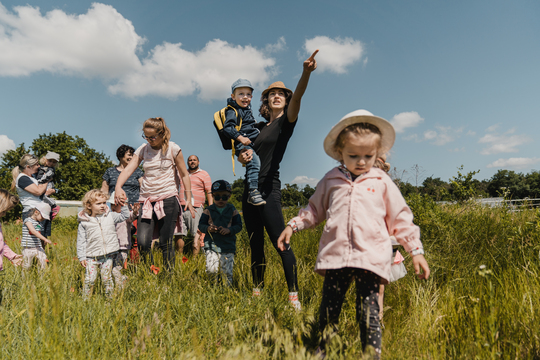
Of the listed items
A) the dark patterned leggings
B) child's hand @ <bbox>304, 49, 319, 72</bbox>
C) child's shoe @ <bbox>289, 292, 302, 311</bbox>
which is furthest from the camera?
child's shoe @ <bbox>289, 292, 302, 311</bbox>

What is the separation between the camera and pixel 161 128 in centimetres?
369

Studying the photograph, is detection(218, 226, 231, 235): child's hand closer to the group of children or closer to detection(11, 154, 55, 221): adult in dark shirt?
the group of children

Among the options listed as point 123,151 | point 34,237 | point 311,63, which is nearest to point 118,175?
point 123,151

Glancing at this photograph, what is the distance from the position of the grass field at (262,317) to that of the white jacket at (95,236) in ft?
1.30

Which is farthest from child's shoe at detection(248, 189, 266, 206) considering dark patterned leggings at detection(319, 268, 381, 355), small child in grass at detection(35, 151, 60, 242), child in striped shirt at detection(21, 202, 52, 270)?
small child in grass at detection(35, 151, 60, 242)

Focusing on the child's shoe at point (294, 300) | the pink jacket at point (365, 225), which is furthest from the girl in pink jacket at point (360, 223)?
the child's shoe at point (294, 300)

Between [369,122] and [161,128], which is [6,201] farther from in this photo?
[369,122]

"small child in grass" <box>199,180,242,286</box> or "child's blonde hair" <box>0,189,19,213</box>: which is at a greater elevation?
"child's blonde hair" <box>0,189,19,213</box>

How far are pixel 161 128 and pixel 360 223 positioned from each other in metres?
2.65

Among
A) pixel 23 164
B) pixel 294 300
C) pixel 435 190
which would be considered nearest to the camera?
pixel 294 300

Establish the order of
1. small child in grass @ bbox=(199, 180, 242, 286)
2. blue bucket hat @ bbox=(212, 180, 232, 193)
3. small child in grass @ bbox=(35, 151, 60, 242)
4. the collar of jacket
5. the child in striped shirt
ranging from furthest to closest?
small child in grass @ bbox=(35, 151, 60, 242)
the child in striped shirt
blue bucket hat @ bbox=(212, 180, 232, 193)
small child in grass @ bbox=(199, 180, 242, 286)
the collar of jacket

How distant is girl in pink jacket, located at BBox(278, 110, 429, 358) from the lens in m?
1.88

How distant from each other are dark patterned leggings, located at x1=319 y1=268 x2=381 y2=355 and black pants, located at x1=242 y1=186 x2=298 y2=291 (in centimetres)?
84

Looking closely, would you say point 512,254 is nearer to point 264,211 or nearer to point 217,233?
point 264,211
